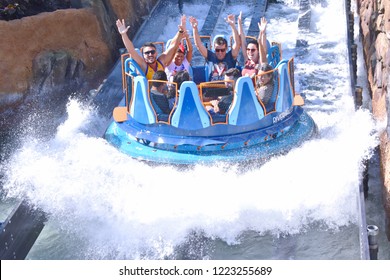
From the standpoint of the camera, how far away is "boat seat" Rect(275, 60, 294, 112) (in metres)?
5.74

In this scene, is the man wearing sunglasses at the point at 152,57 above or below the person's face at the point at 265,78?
above

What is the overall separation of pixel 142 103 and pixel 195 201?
1072 millimetres

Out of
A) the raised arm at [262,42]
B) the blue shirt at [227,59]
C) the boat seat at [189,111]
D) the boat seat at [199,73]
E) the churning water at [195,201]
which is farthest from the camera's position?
the boat seat at [199,73]

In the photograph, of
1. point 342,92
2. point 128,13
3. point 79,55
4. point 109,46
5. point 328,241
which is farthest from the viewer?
point 128,13

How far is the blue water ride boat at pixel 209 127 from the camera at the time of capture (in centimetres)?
548

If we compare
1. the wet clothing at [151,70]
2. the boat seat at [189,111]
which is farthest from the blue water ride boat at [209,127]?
the wet clothing at [151,70]

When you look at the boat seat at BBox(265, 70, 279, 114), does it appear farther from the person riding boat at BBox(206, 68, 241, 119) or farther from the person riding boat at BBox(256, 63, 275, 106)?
the person riding boat at BBox(206, 68, 241, 119)

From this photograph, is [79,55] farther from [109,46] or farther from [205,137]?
[205,137]

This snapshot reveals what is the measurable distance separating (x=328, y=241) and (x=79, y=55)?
4.32 m

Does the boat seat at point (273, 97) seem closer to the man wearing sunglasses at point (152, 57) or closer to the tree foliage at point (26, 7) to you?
the man wearing sunglasses at point (152, 57)

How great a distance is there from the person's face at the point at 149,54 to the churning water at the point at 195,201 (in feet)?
2.96

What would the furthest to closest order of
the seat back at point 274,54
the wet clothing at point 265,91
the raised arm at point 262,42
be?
the seat back at point 274,54 → the raised arm at point 262,42 → the wet clothing at point 265,91

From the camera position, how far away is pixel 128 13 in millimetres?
9312

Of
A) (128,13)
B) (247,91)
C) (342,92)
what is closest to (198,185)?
(247,91)
